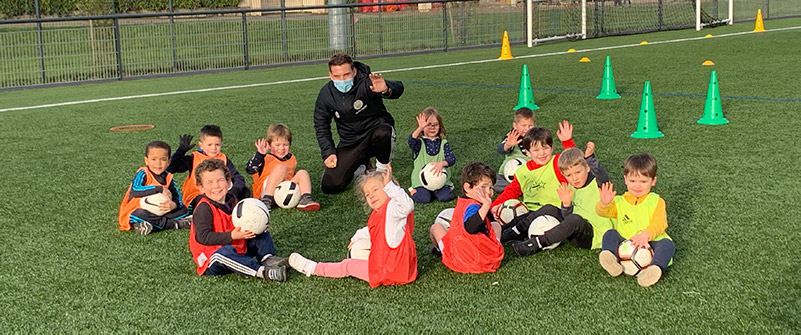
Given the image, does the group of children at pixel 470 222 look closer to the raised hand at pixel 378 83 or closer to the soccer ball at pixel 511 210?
the soccer ball at pixel 511 210

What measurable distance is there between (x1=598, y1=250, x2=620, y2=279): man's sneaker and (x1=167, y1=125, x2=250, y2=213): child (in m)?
3.06

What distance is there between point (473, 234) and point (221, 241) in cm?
153

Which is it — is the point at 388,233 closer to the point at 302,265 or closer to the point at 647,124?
the point at 302,265

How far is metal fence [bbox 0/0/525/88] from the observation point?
61.8 ft

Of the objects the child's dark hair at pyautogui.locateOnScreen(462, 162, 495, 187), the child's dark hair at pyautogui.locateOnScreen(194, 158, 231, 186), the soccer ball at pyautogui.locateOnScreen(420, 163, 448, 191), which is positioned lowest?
the soccer ball at pyautogui.locateOnScreen(420, 163, 448, 191)

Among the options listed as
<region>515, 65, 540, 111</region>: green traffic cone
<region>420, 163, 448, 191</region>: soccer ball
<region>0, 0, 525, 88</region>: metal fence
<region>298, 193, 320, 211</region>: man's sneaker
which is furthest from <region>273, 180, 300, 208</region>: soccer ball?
<region>0, 0, 525, 88</region>: metal fence

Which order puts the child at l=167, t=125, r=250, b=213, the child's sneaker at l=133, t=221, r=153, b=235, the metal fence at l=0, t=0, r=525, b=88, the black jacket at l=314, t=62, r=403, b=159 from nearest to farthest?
the child's sneaker at l=133, t=221, r=153, b=235
the child at l=167, t=125, r=250, b=213
the black jacket at l=314, t=62, r=403, b=159
the metal fence at l=0, t=0, r=525, b=88

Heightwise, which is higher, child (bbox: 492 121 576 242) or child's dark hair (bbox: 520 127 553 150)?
child's dark hair (bbox: 520 127 553 150)

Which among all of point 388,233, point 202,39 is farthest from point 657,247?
point 202,39

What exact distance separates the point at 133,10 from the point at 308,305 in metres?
21.6

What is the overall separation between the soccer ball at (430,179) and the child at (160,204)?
1.90 metres

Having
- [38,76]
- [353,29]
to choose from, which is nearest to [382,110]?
[38,76]

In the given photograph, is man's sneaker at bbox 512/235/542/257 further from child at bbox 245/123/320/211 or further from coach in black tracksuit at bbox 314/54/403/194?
coach in black tracksuit at bbox 314/54/403/194

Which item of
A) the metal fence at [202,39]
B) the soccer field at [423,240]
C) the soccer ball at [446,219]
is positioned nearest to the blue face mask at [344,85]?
the soccer field at [423,240]
